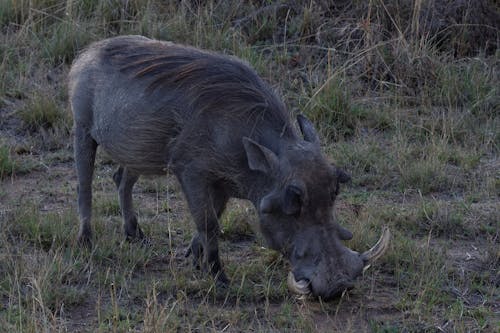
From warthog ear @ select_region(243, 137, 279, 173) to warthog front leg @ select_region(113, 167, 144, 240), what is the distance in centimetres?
110

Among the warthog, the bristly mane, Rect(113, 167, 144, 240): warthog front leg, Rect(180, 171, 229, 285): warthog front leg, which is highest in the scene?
the bristly mane

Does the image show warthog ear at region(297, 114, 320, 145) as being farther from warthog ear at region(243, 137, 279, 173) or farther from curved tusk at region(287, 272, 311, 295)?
curved tusk at region(287, 272, 311, 295)

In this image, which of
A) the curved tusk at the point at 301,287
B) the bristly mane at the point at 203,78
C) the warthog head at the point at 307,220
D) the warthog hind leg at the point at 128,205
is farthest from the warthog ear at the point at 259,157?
the warthog hind leg at the point at 128,205

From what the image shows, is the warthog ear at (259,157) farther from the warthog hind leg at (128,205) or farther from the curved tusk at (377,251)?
the warthog hind leg at (128,205)

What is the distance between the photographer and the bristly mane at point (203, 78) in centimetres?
470

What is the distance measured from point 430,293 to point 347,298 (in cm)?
41

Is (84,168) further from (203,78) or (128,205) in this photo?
(203,78)

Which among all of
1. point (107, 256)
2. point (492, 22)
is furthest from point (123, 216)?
point (492, 22)

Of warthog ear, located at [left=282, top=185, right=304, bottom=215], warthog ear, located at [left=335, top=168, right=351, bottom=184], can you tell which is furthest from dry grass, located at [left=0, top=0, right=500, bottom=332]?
warthog ear, located at [left=335, top=168, right=351, bottom=184]

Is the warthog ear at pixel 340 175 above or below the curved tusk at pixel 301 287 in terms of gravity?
above

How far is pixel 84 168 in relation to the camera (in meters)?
5.34

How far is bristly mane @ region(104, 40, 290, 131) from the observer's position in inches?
185

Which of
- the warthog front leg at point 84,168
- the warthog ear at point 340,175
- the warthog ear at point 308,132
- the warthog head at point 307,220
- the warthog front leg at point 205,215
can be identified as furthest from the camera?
the warthog front leg at point 84,168

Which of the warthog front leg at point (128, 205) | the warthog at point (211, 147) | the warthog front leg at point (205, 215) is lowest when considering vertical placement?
the warthog front leg at point (128, 205)
